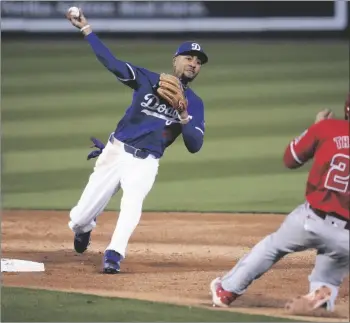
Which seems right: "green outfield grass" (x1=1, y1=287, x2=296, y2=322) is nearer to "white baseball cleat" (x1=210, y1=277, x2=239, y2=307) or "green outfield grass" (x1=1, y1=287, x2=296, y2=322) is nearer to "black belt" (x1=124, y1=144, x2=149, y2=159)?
"white baseball cleat" (x1=210, y1=277, x2=239, y2=307)

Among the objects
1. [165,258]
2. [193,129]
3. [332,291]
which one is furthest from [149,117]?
[332,291]

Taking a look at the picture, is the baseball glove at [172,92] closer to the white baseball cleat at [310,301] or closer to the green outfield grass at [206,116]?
the white baseball cleat at [310,301]

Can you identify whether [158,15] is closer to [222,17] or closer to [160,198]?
[222,17]

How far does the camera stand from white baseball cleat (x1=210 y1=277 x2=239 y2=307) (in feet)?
20.8

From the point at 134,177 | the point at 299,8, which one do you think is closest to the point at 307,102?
the point at 299,8

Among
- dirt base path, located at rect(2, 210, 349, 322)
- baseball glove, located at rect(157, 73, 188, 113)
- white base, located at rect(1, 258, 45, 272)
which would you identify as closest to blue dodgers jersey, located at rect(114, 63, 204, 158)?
baseball glove, located at rect(157, 73, 188, 113)

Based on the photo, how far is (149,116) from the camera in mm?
7465

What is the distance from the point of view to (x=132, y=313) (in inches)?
245

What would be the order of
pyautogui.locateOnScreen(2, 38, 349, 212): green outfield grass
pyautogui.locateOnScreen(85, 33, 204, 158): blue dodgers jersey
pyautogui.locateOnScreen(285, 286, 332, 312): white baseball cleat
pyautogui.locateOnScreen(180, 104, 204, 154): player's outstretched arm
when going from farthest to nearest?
pyautogui.locateOnScreen(2, 38, 349, 212): green outfield grass
pyautogui.locateOnScreen(85, 33, 204, 158): blue dodgers jersey
pyautogui.locateOnScreen(180, 104, 204, 154): player's outstretched arm
pyautogui.locateOnScreen(285, 286, 332, 312): white baseball cleat

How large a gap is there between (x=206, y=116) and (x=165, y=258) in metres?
6.41

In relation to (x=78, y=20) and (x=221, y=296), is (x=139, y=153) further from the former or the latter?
(x=221, y=296)

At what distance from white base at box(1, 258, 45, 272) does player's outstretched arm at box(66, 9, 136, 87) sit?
1411 millimetres

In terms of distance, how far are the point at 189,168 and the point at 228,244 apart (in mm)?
3471

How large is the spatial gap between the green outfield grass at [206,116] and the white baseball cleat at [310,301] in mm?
4034
